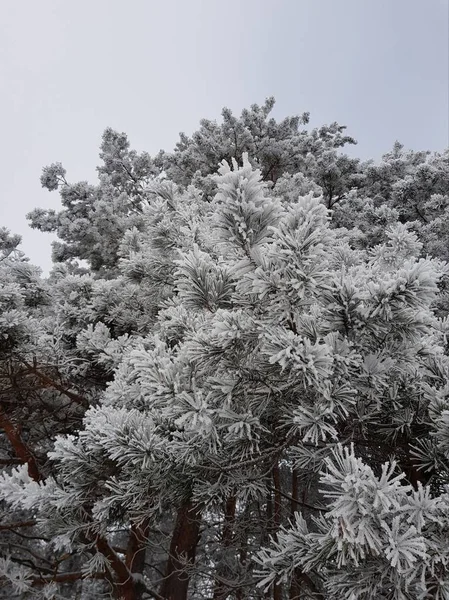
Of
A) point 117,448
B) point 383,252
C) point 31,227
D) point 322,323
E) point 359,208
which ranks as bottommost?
point 117,448

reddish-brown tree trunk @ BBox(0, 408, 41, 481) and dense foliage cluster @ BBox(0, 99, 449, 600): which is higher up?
dense foliage cluster @ BBox(0, 99, 449, 600)

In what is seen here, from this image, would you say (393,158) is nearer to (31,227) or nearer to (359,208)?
(359,208)

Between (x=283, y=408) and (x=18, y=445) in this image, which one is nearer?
(x=283, y=408)

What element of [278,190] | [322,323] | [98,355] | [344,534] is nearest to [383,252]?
[322,323]

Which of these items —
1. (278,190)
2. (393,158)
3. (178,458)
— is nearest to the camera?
(178,458)

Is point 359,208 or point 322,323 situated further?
point 359,208

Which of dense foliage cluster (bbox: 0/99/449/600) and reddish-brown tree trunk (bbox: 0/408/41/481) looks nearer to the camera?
dense foliage cluster (bbox: 0/99/449/600)

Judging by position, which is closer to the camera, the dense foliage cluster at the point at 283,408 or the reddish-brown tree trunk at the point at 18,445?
the dense foliage cluster at the point at 283,408

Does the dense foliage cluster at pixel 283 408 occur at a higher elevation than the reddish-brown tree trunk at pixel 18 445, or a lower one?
higher

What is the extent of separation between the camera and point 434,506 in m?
1.78

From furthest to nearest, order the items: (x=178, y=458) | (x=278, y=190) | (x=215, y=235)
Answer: (x=278, y=190) → (x=178, y=458) → (x=215, y=235)

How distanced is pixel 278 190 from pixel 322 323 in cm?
528

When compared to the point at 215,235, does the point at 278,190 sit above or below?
above

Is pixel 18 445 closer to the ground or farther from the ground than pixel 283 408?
closer to the ground
